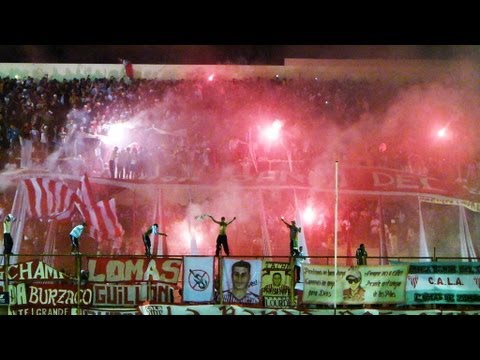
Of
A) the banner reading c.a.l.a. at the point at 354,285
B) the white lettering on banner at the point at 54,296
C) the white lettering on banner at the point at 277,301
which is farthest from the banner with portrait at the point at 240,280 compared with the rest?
the white lettering on banner at the point at 54,296

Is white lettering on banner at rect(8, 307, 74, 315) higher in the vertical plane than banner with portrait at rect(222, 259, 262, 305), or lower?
lower

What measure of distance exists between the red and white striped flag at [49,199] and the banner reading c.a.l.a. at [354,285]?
835cm

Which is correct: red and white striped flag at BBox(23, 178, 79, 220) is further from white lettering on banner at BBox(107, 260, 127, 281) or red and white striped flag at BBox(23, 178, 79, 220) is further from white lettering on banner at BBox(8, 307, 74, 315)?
white lettering on banner at BBox(107, 260, 127, 281)

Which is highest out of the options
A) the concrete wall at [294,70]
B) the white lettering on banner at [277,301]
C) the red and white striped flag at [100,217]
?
the concrete wall at [294,70]

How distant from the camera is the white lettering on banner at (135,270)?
15.7 metres

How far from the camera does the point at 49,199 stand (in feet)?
68.8

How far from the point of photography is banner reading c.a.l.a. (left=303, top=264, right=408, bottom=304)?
1558cm

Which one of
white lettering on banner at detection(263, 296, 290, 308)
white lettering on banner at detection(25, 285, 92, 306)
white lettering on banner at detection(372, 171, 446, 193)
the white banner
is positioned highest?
white lettering on banner at detection(372, 171, 446, 193)

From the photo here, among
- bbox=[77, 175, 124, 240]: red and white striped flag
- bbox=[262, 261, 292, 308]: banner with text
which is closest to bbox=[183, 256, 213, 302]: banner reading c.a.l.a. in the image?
bbox=[262, 261, 292, 308]: banner with text

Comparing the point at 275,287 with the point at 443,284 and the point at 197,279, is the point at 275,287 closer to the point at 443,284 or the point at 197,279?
the point at 197,279

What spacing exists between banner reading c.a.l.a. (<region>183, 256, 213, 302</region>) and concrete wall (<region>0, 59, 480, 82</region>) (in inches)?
314

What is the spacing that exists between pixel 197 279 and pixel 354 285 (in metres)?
3.31

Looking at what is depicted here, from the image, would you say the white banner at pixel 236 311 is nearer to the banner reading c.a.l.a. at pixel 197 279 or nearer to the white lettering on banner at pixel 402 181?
the banner reading c.a.l.a. at pixel 197 279

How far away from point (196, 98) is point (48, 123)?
4.41 meters
